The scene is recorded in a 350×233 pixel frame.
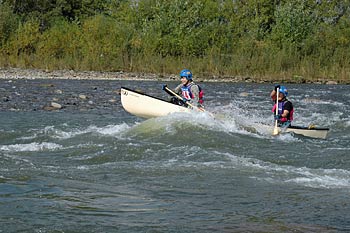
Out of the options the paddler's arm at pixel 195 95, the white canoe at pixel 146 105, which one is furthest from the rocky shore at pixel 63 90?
the paddler's arm at pixel 195 95

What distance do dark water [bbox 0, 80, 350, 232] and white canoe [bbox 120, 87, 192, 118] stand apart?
1.16ft

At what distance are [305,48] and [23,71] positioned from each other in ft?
59.4

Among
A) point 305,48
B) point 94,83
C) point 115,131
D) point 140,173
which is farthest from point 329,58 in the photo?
point 140,173

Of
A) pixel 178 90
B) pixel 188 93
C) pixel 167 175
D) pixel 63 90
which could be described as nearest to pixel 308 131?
pixel 188 93

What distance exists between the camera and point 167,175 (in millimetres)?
10172

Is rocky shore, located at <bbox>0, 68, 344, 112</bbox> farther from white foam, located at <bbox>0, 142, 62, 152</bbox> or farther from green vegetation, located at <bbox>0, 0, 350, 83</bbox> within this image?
white foam, located at <bbox>0, 142, 62, 152</bbox>

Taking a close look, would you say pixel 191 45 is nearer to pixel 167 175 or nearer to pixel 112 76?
pixel 112 76

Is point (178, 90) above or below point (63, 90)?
above

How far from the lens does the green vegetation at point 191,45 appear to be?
133 ft

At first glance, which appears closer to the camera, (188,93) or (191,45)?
(188,93)

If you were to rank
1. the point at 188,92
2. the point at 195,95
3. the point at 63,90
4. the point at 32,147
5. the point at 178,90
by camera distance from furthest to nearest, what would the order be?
the point at 63,90
the point at 178,90
the point at 188,92
the point at 195,95
the point at 32,147

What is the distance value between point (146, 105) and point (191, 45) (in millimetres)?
28943

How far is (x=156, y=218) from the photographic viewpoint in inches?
295

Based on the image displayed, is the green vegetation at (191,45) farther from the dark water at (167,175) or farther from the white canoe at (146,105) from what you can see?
the white canoe at (146,105)
